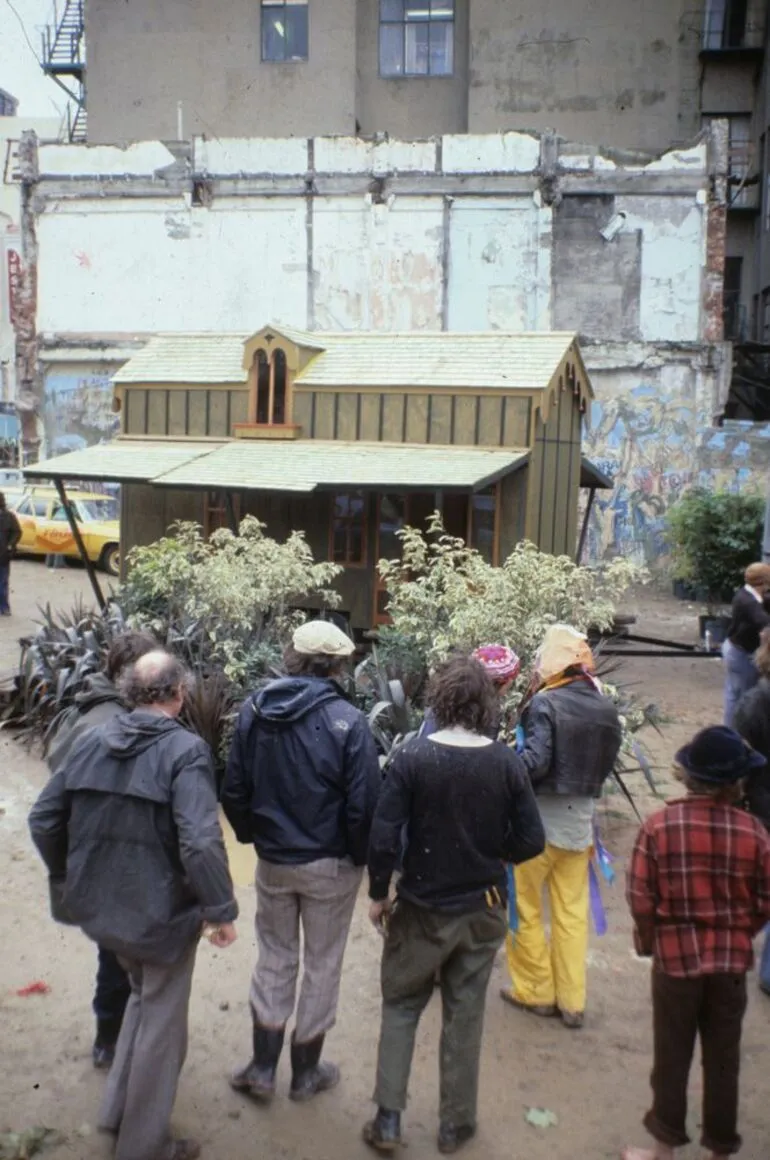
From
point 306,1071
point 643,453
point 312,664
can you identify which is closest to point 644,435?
point 643,453

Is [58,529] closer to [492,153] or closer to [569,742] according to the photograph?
[492,153]

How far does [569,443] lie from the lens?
563 inches

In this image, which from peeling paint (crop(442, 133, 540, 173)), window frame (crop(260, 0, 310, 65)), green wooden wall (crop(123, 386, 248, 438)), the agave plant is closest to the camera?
the agave plant

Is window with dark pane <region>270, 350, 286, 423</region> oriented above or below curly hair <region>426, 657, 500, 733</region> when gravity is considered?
above

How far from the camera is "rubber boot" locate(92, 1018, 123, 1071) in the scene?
15.3ft

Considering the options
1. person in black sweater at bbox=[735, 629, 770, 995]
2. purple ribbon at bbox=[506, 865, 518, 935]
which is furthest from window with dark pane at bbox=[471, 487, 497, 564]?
purple ribbon at bbox=[506, 865, 518, 935]

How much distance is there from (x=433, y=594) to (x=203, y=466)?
5.17 m

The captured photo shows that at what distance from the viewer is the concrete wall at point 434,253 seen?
76.3ft

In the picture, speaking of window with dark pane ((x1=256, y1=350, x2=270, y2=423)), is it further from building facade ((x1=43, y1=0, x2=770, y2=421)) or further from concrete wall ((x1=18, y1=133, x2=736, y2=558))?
building facade ((x1=43, y1=0, x2=770, y2=421))

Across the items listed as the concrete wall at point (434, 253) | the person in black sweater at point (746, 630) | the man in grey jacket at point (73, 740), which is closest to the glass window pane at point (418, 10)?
the concrete wall at point (434, 253)

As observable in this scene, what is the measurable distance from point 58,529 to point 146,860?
18749 millimetres

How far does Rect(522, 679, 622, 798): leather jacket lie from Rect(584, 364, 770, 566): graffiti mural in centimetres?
Answer: 1850

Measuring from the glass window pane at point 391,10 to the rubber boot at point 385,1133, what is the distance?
30.0 metres

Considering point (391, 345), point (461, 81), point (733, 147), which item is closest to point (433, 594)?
point (391, 345)
